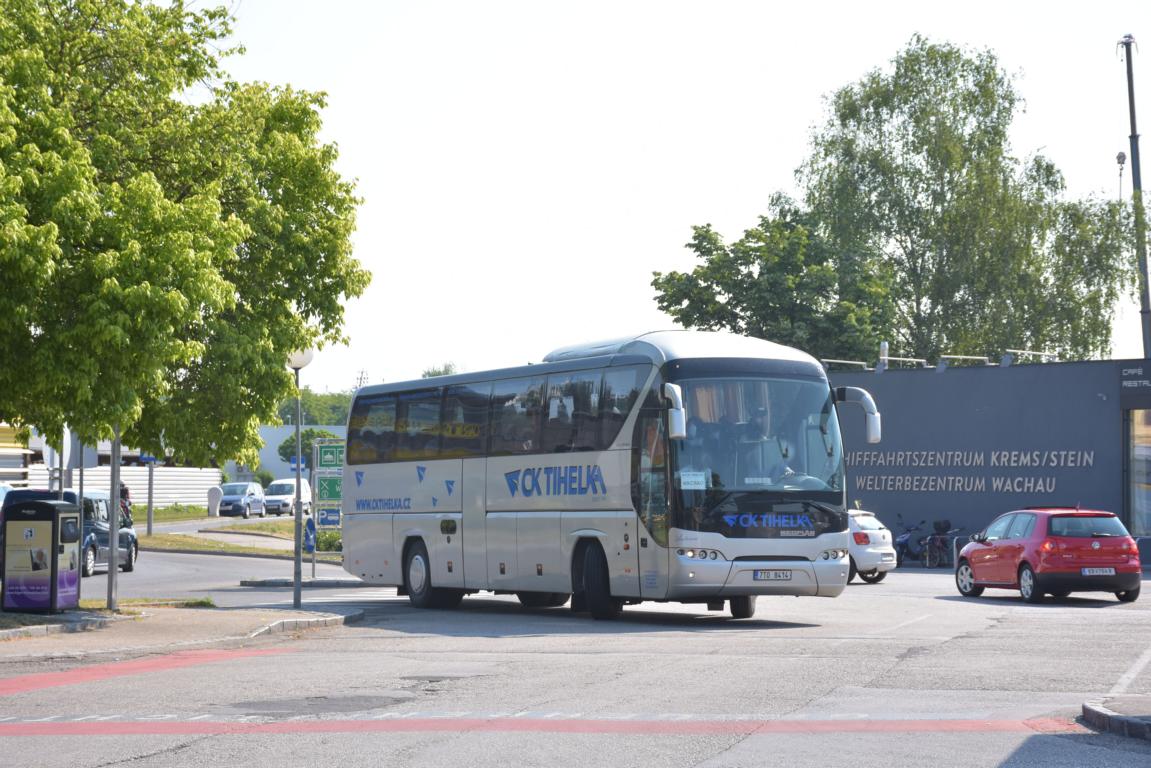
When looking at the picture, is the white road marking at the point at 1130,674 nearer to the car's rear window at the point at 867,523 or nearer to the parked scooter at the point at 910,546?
the car's rear window at the point at 867,523

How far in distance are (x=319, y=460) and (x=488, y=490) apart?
37.0 ft

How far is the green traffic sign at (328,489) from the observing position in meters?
34.7

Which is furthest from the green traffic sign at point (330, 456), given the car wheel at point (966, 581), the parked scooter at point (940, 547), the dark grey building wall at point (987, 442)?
the dark grey building wall at point (987, 442)

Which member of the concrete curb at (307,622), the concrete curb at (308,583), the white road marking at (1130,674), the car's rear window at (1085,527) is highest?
the car's rear window at (1085,527)

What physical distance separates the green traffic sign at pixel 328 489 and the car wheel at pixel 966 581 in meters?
13.8

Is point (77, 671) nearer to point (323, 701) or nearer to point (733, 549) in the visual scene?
point (323, 701)

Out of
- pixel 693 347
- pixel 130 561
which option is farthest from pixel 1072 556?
pixel 130 561

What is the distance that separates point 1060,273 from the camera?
194 feet

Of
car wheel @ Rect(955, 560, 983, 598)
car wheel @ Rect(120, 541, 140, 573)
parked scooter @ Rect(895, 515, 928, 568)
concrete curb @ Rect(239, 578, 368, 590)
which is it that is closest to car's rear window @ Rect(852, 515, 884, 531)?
car wheel @ Rect(955, 560, 983, 598)

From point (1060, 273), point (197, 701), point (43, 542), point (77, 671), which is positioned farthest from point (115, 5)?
point (1060, 273)

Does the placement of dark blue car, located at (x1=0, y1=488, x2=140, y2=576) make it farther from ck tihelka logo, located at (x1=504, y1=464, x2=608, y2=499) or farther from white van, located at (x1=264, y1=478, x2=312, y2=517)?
white van, located at (x1=264, y1=478, x2=312, y2=517)

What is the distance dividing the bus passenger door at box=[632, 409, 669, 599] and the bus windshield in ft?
0.85

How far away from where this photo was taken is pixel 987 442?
42.3 meters

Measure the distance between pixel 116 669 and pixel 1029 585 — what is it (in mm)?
15555
